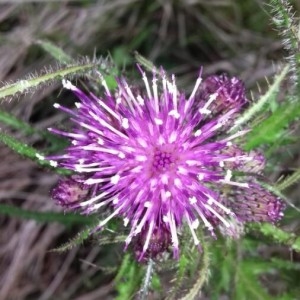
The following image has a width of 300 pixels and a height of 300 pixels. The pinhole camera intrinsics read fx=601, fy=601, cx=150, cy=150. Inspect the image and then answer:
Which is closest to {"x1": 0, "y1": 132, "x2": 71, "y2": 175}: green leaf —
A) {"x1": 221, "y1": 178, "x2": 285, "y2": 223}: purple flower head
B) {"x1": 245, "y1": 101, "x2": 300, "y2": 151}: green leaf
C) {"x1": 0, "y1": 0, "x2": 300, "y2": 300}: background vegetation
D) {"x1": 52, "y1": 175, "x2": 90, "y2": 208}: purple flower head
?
{"x1": 52, "y1": 175, "x2": 90, "y2": 208}: purple flower head

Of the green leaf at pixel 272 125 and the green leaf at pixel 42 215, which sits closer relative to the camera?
the green leaf at pixel 272 125

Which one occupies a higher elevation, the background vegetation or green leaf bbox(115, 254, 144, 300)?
the background vegetation

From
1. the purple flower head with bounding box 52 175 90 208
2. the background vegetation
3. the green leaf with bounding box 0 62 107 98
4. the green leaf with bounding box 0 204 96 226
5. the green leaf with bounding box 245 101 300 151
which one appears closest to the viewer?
the green leaf with bounding box 0 62 107 98

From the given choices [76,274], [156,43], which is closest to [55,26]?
[156,43]

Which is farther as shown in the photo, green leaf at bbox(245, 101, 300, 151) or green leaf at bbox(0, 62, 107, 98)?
green leaf at bbox(245, 101, 300, 151)

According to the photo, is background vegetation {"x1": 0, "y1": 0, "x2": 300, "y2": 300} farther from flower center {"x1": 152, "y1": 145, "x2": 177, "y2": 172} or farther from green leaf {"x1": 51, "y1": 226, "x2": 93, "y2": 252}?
flower center {"x1": 152, "y1": 145, "x2": 177, "y2": 172}

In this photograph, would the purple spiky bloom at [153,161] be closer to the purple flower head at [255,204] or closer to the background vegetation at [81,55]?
the purple flower head at [255,204]

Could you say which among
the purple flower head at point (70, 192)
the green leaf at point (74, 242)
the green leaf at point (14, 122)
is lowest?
the green leaf at point (74, 242)

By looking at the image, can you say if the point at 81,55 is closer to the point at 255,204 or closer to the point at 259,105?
the point at 259,105

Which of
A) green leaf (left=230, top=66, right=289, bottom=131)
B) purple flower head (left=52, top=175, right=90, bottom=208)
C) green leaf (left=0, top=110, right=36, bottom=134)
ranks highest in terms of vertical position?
green leaf (left=230, top=66, right=289, bottom=131)

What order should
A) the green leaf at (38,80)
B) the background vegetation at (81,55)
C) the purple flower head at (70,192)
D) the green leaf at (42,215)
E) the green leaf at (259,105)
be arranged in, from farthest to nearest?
the background vegetation at (81,55), the green leaf at (42,215), the green leaf at (259,105), the purple flower head at (70,192), the green leaf at (38,80)

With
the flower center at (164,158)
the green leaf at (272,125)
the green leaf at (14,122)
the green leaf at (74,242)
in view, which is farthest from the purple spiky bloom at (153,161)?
the green leaf at (14,122)
